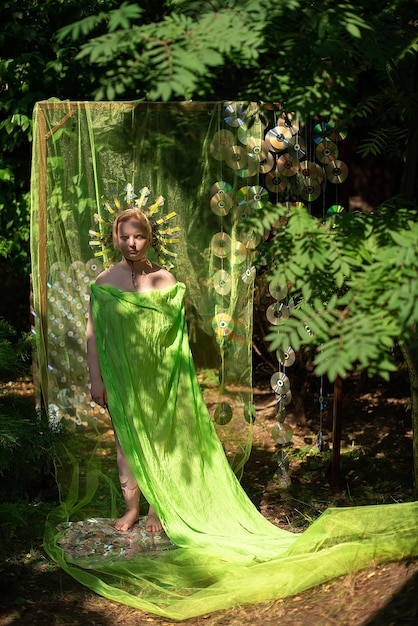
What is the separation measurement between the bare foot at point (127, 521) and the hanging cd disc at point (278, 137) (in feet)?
7.24

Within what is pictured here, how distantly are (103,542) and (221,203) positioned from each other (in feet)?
6.48

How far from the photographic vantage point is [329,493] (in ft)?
17.4

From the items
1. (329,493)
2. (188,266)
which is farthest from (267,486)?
(188,266)

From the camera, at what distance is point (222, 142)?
4969 millimetres

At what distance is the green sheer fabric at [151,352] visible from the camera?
435cm

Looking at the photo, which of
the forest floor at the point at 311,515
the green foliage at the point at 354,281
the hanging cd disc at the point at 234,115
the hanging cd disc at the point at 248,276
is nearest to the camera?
the green foliage at the point at 354,281

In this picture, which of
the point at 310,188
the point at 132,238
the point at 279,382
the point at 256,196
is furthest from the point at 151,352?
the point at 310,188

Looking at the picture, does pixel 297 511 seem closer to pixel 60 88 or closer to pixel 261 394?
pixel 261 394

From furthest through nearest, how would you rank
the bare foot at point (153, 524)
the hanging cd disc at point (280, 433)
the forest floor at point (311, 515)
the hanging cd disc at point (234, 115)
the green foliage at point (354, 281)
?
the hanging cd disc at point (280, 433) < the hanging cd disc at point (234, 115) < the bare foot at point (153, 524) < the forest floor at point (311, 515) < the green foliage at point (354, 281)

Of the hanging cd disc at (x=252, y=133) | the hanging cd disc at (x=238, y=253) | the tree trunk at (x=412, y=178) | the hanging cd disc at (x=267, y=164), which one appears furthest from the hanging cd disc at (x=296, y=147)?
the tree trunk at (x=412, y=178)

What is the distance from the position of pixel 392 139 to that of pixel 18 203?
10.2ft

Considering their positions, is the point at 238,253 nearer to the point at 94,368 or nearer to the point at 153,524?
the point at 94,368

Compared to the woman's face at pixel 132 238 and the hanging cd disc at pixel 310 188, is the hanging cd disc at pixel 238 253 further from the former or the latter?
the woman's face at pixel 132 238

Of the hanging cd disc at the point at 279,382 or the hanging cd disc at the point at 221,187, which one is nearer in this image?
the hanging cd disc at the point at 221,187
